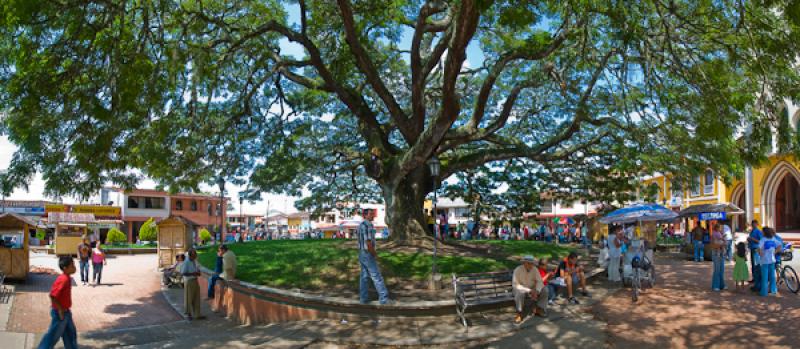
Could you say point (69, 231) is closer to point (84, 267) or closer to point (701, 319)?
point (84, 267)

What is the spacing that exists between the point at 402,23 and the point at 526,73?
415 cm

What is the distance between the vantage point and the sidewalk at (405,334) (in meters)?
8.12

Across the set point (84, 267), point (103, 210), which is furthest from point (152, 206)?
point (84, 267)

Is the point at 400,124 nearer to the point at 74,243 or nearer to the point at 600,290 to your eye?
the point at 600,290

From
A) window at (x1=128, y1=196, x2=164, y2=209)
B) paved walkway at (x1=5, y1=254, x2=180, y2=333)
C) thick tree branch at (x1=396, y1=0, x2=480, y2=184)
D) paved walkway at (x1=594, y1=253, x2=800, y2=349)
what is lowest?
paved walkway at (x1=5, y1=254, x2=180, y2=333)

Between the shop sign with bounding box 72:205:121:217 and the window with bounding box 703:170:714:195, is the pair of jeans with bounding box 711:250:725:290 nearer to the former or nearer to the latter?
the window with bounding box 703:170:714:195

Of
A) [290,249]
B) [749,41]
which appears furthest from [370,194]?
[749,41]

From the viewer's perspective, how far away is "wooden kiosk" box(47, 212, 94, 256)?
28156mm

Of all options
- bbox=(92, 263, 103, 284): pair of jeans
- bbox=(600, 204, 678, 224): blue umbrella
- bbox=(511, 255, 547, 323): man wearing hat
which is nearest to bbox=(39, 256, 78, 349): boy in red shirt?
bbox=(511, 255, 547, 323): man wearing hat

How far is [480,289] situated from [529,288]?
91 cm

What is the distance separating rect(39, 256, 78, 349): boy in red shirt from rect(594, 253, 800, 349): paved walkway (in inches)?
302

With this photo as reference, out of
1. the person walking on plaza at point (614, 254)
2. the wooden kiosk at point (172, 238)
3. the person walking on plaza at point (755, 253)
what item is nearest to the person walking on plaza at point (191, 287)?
the person walking on plaza at point (614, 254)

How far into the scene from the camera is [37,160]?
375 inches

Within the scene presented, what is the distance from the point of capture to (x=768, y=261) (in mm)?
10086
